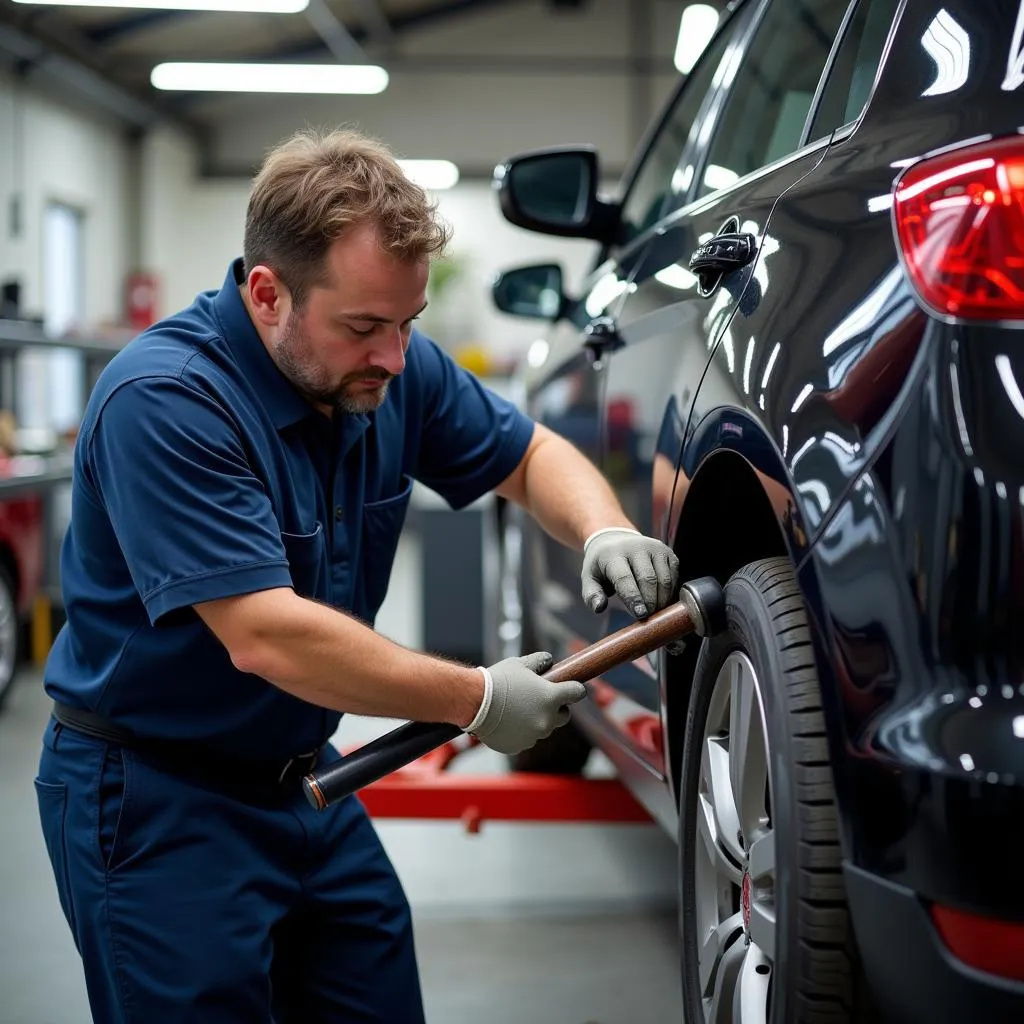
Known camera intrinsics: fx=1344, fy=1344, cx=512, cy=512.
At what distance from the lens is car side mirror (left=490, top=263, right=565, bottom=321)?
3.20m

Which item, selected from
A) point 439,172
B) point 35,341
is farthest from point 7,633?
point 439,172

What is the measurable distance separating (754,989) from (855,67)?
1.05 meters

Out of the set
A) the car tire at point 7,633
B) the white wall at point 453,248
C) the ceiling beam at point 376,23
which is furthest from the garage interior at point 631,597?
the white wall at point 453,248

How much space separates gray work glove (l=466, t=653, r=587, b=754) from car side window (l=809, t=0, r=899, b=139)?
29.4 inches

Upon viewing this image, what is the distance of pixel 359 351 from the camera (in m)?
1.75

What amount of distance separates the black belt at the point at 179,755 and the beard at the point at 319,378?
49 centimetres

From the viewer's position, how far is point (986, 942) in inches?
41.5

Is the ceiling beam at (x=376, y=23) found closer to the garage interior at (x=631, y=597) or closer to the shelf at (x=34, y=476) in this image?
the shelf at (x=34, y=476)

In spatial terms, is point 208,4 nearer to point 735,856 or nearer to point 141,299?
point 141,299

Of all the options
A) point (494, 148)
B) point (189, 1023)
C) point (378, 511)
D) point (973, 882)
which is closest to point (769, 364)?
point (973, 882)

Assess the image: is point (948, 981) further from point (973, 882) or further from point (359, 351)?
point (359, 351)

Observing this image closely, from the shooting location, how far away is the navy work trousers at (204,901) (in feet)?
5.57

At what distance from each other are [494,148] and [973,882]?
46.9 ft

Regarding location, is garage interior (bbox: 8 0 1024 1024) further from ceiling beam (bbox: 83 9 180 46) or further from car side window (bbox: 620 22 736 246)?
ceiling beam (bbox: 83 9 180 46)
